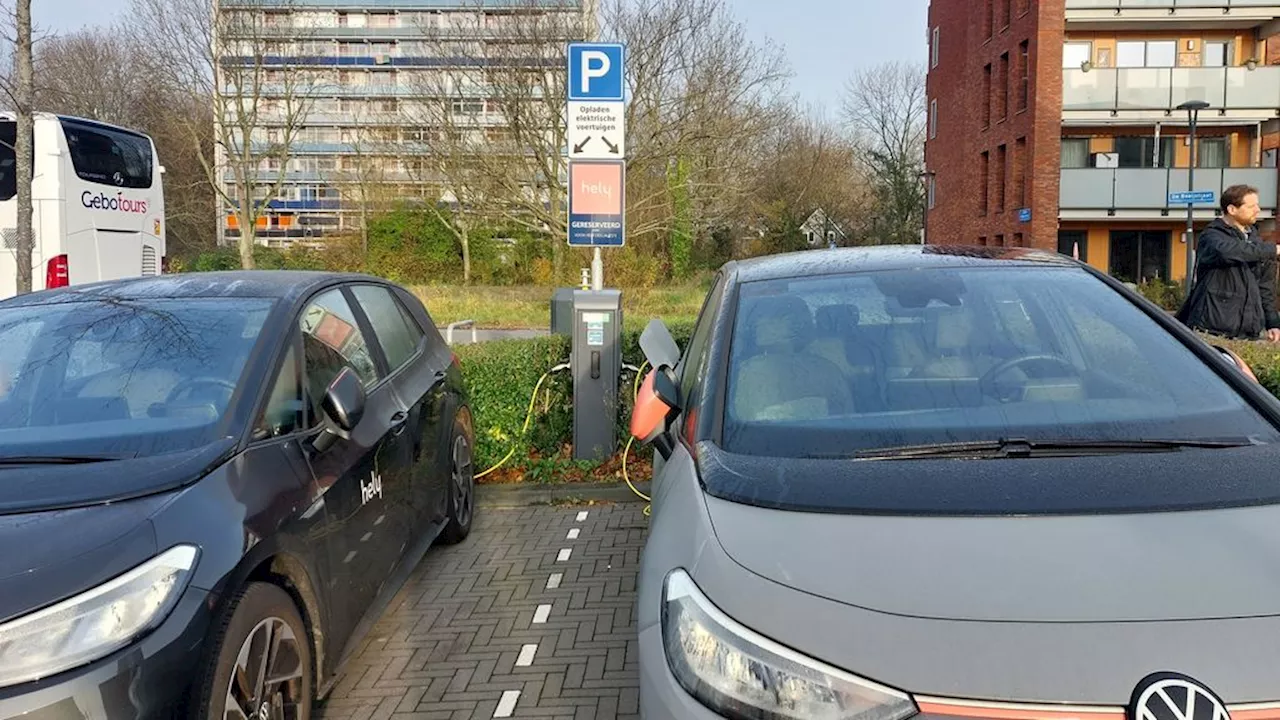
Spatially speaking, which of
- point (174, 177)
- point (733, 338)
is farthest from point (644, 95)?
point (174, 177)

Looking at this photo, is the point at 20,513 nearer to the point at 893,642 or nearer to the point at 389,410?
the point at 389,410

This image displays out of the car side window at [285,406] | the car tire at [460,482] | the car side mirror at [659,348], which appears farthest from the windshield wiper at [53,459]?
the car tire at [460,482]

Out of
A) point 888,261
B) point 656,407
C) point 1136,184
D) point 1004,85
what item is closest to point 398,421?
point 656,407

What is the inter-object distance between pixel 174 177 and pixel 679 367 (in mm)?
40714

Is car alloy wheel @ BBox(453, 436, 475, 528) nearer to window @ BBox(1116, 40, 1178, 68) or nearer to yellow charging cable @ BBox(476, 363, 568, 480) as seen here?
yellow charging cable @ BBox(476, 363, 568, 480)

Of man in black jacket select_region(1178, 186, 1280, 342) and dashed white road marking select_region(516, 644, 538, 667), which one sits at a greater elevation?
man in black jacket select_region(1178, 186, 1280, 342)

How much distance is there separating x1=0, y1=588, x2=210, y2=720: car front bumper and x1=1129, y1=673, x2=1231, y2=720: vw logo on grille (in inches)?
83.0

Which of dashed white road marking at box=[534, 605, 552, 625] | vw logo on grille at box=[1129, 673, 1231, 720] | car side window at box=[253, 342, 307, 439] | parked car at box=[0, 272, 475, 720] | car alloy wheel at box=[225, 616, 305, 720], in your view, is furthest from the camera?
dashed white road marking at box=[534, 605, 552, 625]

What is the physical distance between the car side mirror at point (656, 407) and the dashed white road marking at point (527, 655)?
1.17 m

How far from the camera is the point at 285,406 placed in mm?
3303

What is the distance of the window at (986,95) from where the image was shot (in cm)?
3416

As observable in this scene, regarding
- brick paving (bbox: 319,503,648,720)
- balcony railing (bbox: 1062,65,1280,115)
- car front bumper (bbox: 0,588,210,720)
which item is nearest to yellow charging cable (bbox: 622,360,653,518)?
brick paving (bbox: 319,503,648,720)

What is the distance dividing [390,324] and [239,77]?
1144 inches

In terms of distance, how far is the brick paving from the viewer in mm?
3512
